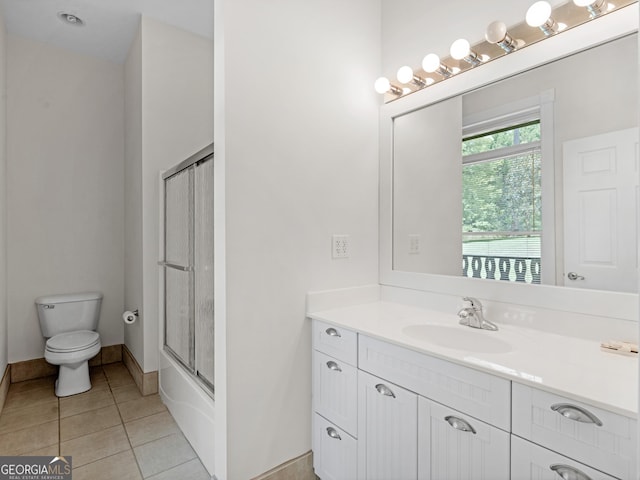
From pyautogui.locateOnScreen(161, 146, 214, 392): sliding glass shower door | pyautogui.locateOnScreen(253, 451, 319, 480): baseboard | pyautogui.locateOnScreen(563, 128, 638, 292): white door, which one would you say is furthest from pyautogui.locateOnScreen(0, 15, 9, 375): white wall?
pyautogui.locateOnScreen(563, 128, 638, 292): white door

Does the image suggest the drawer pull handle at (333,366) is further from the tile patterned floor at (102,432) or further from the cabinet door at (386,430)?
the tile patterned floor at (102,432)

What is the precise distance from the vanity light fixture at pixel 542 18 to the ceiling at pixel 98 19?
6.92 ft

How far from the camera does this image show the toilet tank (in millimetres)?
2814

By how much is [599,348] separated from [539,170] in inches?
27.0

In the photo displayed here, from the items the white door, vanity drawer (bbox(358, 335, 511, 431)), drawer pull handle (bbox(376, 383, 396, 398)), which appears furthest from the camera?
drawer pull handle (bbox(376, 383, 396, 398))

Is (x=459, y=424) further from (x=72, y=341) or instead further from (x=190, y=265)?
(x=72, y=341)

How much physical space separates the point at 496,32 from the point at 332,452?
73.0 inches

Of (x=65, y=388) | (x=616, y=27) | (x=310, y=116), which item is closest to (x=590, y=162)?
(x=616, y=27)

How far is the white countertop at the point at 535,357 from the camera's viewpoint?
2.89 ft

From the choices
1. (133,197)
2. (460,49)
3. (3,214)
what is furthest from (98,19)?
(460,49)

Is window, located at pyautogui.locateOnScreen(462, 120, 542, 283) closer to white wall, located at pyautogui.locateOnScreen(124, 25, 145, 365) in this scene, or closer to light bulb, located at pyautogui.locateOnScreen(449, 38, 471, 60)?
light bulb, located at pyautogui.locateOnScreen(449, 38, 471, 60)

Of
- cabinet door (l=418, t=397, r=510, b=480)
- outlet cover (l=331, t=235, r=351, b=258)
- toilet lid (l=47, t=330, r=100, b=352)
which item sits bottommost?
toilet lid (l=47, t=330, r=100, b=352)

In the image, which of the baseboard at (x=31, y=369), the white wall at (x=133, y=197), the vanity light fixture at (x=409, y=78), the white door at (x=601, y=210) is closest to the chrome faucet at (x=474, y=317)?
the white door at (x=601, y=210)

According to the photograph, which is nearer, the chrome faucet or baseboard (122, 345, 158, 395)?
the chrome faucet
